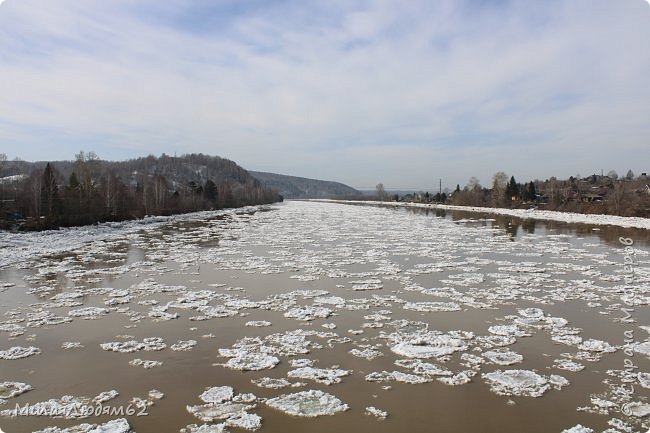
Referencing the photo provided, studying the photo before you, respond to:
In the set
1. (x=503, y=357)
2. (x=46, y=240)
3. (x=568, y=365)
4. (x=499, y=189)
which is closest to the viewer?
(x=568, y=365)

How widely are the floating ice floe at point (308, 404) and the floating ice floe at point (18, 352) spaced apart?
169 inches

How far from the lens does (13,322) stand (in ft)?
25.2

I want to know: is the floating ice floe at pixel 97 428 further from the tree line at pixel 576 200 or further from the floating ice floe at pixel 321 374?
the tree line at pixel 576 200

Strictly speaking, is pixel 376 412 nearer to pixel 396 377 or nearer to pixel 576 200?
pixel 396 377

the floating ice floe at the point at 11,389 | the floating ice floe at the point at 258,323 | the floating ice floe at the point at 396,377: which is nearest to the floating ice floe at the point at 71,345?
the floating ice floe at the point at 11,389

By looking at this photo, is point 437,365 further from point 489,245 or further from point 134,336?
point 489,245

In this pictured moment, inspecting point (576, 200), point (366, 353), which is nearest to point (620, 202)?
point (576, 200)

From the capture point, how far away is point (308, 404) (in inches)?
188

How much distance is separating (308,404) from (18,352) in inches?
196

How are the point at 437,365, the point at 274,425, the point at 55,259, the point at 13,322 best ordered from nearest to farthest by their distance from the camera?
the point at 274,425 → the point at 437,365 → the point at 13,322 → the point at 55,259

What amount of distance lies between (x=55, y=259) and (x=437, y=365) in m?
15.6

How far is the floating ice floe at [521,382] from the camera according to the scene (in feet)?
16.7

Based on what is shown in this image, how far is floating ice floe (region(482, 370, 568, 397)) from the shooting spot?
509 cm

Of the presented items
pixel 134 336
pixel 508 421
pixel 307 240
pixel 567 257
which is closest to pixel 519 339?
pixel 508 421
